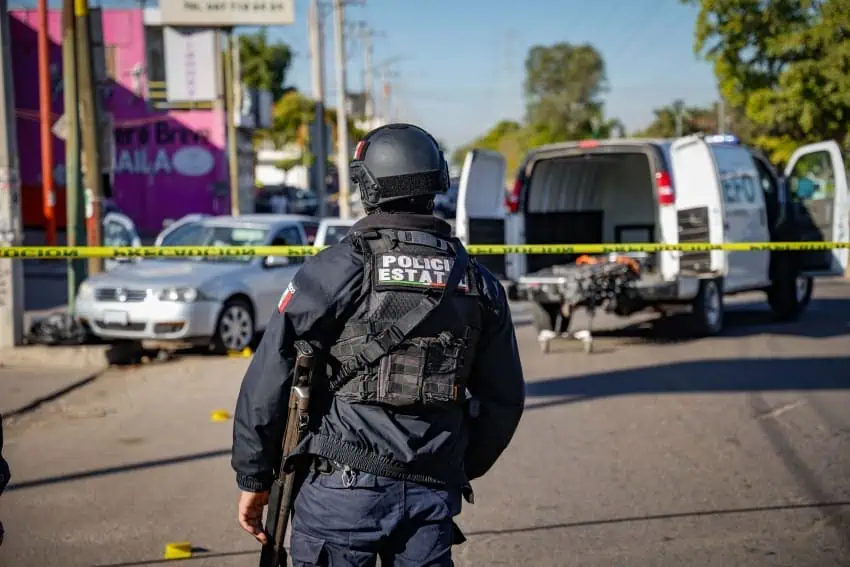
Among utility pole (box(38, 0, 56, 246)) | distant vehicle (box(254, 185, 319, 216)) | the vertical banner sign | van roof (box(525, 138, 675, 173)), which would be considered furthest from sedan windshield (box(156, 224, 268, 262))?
distant vehicle (box(254, 185, 319, 216))

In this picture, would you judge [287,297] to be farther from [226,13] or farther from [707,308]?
[226,13]

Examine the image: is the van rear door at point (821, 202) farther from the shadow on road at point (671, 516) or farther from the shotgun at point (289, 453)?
the shotgun at point (289, 453)

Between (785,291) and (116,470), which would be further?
(785,291)

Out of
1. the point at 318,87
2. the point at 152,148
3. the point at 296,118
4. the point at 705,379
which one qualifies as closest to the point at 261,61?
the point at 296,118

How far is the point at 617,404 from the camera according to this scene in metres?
8.63

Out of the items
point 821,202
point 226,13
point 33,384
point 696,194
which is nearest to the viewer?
point 33,384

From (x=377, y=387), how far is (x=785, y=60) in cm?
2173

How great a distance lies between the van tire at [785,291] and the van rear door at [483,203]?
3689 mm

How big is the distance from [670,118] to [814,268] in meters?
59.9

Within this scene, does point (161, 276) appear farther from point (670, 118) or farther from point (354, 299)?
point (670, 118)

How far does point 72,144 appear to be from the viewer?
1259cm

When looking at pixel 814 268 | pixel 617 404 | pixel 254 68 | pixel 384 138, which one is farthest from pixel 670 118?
pixel 384 138

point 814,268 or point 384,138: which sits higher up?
point 384,138

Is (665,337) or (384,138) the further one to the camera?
(665,337)
